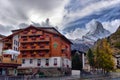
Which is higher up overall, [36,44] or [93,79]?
[36,44]

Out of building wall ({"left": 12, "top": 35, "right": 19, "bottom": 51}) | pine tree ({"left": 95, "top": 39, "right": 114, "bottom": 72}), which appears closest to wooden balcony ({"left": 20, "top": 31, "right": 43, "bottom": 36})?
building wall ({"left": 12, "top": 35, "right": 19, "bottom": 51})

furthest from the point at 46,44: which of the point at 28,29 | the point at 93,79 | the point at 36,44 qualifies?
the point at 93,79

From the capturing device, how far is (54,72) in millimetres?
74750

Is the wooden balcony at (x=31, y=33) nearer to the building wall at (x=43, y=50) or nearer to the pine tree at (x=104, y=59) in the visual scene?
the building wall at (x=43, y=50)

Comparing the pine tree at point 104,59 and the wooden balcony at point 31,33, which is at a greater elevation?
the wooden balcony at point 31,33

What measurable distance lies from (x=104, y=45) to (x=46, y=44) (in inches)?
783

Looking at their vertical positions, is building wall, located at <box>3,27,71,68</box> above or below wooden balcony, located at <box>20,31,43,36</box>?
below

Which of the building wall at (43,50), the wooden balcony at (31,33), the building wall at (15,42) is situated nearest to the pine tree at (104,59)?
the building wall at (43,50)

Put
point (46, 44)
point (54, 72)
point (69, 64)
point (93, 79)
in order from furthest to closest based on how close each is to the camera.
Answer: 1. point (69, 64)
2. point (46, 44)
3. point (54, 72)
4. point (93, 79)

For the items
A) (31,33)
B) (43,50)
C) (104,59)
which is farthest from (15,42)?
(104,59)

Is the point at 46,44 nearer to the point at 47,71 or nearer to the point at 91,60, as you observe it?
the point at 47,71

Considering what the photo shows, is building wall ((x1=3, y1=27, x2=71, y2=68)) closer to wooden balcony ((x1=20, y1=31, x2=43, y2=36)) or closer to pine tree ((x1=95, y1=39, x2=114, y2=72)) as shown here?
wooden balcony ((x1=20, y1=31, x2=43, y2=36))

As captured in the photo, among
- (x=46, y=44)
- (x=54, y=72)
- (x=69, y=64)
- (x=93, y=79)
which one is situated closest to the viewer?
(x=93, y=79)

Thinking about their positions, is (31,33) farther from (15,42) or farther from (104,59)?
(104,59)
